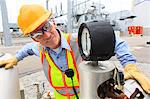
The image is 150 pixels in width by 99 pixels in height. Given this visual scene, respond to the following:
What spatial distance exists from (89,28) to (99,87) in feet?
0.37

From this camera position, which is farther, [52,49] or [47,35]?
[52,49]

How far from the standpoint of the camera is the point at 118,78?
1.16 feet

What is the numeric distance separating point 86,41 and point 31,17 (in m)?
0.26

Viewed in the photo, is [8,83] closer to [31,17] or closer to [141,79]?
[31,17]

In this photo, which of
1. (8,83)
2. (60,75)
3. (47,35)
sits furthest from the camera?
(60,75)

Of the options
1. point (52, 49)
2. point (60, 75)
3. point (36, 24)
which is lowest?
point (60, 75)

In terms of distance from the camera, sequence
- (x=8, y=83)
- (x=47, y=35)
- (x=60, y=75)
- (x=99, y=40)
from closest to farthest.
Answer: (x=99, y=40) → (x=8, y=83) → (x=47, y=35) → (x=60, y=75)

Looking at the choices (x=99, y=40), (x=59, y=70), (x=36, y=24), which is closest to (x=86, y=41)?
(x=99, y=40)

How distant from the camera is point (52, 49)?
32.2 inches

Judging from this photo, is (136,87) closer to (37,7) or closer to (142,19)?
(37,7)

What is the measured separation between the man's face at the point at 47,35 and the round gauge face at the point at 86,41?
212mm

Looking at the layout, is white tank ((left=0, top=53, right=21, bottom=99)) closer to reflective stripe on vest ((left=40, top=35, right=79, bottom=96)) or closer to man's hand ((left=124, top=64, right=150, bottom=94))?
reflective stripe on vest ((left=40, top=35, right=79, bottom=96))

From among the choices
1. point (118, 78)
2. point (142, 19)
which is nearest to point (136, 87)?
point (118, 78)

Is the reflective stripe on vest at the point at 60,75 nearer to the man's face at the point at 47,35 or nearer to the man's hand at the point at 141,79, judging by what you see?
the man's face at the point at 47,35
